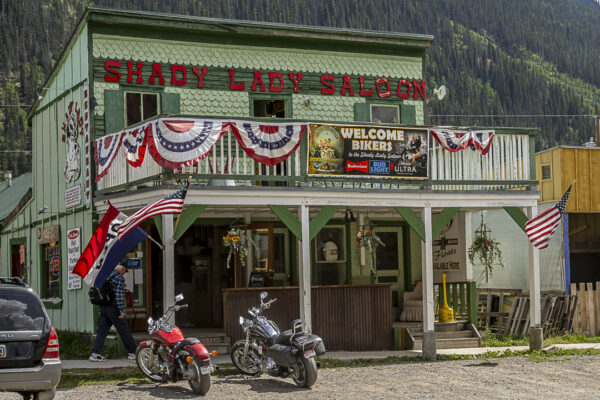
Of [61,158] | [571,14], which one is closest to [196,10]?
[571,14]

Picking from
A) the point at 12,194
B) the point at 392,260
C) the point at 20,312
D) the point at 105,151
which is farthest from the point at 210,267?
the point at 12,194

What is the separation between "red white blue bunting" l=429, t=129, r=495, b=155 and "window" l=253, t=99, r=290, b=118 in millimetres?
4378

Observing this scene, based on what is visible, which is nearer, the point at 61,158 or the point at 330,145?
the point at 330,145

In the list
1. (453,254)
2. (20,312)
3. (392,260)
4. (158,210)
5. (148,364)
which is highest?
(158,210)

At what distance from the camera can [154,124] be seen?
15.6 metres

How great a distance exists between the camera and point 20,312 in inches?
431

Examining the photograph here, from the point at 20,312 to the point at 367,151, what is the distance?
8.10 metres

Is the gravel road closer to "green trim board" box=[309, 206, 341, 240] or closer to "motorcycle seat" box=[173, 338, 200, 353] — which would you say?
"motorcycle seat" box=[173, 338, 200, 353]

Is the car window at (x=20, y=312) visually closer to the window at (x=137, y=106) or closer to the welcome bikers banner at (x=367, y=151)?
the welcome bikers banner at (x=367, y=151)

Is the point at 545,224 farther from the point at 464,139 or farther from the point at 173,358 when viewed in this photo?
the point at 173,358

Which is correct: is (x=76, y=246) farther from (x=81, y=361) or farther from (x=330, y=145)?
(x=330, y=145)

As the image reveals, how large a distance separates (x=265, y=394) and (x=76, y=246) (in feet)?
25.7

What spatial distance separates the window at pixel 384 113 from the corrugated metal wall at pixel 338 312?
4.68 m

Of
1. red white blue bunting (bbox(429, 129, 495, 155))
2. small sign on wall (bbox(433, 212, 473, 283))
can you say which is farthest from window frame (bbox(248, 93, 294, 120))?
small sign on wall (bbox(433, 212, 473, 283))
